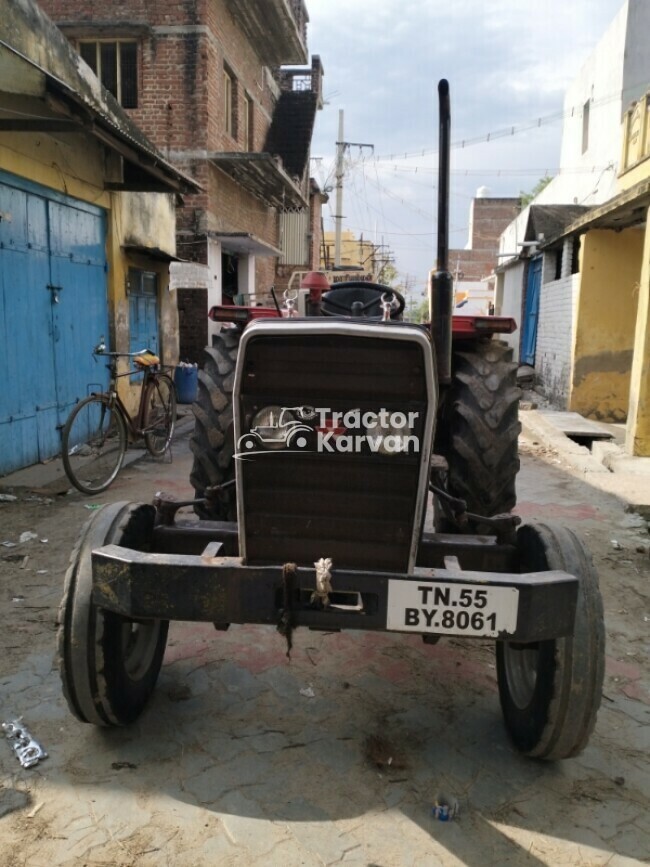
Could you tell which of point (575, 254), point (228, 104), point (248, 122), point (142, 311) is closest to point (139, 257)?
point (142, 311)

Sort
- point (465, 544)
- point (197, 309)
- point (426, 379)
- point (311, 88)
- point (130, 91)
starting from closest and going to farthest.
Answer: point (426, 379), point (465, 544), point (130, 91), point (197, 309), point (311, 88)

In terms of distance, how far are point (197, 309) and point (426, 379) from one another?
39.6ft

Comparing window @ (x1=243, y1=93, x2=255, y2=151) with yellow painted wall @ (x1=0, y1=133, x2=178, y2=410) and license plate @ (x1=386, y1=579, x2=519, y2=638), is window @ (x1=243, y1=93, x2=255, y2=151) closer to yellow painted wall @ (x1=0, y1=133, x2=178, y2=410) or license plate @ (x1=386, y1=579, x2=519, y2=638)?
yellow painted wall @ (x1=0, y1=133, x2=178, y2=410)

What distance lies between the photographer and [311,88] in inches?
821

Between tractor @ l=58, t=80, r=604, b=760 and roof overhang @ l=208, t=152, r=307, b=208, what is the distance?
11117 millimetres

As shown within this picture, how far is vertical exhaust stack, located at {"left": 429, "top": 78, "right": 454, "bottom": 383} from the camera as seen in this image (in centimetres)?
217

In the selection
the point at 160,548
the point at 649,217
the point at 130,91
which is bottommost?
the point at 160,548

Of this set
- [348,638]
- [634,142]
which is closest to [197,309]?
[634,142]

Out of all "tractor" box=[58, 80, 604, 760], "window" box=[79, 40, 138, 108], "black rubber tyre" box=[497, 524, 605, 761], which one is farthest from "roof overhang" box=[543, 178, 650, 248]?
"window" box=[79, 40, 138, 108]

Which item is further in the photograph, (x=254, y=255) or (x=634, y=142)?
(x=254, y=255)

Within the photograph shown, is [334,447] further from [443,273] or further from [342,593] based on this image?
[443,273]

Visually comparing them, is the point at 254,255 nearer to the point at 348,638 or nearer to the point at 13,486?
the point at 13,486

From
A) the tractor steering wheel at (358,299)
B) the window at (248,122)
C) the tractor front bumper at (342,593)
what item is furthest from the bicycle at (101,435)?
the window at (248,122)

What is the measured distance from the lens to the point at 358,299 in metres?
4.39
